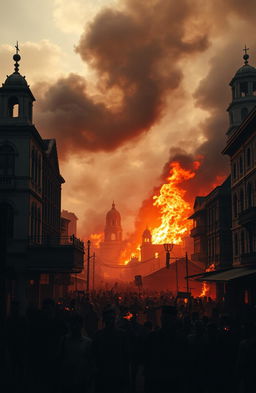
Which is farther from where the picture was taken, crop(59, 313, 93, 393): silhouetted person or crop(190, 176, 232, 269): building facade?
crop(190, 176, 232, 269): building facade

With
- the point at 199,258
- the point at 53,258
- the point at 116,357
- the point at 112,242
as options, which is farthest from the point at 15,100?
the point at 112,242

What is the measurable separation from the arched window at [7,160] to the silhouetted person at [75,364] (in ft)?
93.4

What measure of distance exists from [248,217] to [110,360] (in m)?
29.6

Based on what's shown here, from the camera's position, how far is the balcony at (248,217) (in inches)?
1348

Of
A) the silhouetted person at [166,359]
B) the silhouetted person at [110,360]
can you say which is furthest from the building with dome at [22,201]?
the silhouetted person at [166,359]

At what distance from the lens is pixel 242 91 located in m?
50.2

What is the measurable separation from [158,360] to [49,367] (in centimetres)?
239

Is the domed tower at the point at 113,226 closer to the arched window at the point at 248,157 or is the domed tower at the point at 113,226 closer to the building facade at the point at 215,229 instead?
the building facade at the point at 215,229

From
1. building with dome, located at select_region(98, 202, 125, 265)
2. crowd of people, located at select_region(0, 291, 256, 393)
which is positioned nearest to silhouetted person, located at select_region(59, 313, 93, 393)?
crowd of people, located at select_region(0, 291, 256, 393)

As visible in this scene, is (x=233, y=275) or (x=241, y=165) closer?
(x=233, y=275)

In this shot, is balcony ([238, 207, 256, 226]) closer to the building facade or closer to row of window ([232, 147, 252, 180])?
row of window ([232, 147, 252, 180])

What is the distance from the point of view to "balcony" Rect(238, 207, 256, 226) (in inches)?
1348

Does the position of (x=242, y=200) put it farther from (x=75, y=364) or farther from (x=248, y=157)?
(x=75, y=364)

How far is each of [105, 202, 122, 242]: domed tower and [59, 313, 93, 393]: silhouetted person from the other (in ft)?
560
